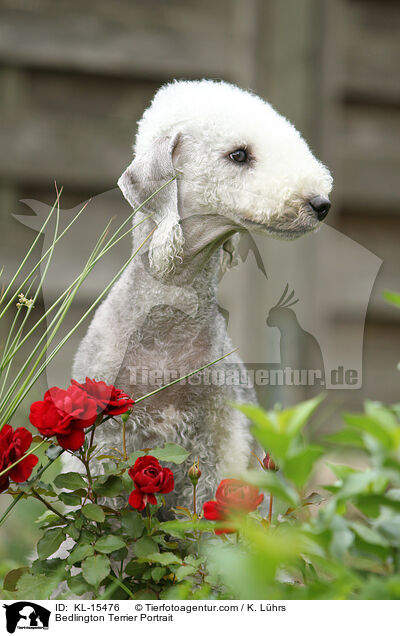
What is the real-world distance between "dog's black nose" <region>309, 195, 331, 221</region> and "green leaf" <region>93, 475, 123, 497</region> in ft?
2.01

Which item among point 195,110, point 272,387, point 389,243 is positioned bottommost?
point 272,387

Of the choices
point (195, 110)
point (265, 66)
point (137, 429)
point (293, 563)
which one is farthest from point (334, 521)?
point (265, 66)

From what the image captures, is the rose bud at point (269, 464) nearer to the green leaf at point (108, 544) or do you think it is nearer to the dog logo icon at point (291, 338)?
the green leaf at point (108, 544)

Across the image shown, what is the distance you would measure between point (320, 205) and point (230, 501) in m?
0.57

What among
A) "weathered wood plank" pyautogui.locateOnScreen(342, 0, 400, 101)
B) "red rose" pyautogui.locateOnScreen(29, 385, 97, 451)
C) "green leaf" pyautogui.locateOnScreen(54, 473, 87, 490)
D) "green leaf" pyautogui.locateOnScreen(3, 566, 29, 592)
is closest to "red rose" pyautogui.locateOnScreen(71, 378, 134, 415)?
"red rose" pyautogui.locateOnScreen(29, 385, 97, 451)

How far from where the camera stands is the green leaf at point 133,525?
127 cm

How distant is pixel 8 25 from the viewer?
2865 mm

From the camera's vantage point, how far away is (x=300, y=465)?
75 cm

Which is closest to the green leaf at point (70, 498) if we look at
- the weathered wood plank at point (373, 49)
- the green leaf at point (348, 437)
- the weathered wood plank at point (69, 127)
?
the green leaf at point (348, 437)

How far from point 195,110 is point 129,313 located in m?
0.42

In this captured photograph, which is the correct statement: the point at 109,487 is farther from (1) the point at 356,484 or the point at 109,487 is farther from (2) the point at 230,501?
(1) the point at 356,484

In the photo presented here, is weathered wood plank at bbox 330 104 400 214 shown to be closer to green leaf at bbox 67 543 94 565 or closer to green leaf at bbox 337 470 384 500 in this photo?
green leaf at bbox 67 543 94 565
